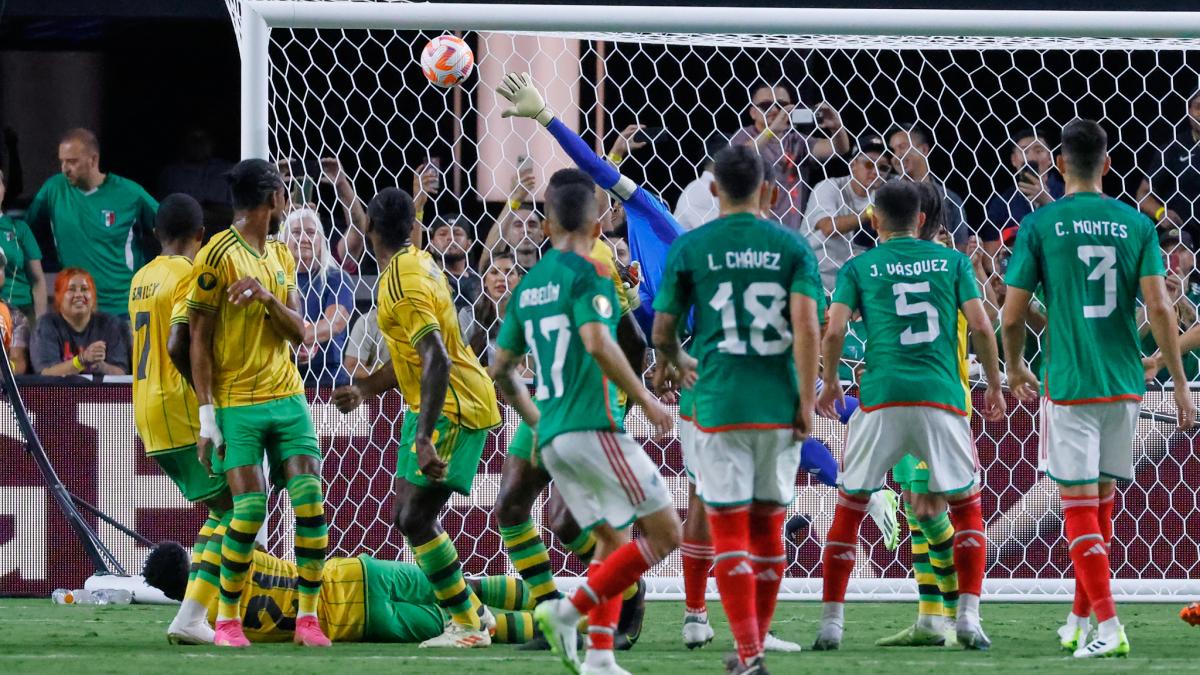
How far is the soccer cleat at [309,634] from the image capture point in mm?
7406

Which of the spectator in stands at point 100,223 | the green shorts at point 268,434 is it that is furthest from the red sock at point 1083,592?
the spectator in stands at point 100,223

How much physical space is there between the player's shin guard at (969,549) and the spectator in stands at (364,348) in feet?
12.8

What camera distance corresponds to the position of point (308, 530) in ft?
24.0

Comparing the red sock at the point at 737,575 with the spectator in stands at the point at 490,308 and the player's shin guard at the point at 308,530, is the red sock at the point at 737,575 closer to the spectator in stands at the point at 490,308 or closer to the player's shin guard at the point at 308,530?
the player's shin guard at the point at 308,530

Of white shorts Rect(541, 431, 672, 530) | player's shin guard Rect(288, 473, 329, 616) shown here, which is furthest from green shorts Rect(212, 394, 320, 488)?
white shorts Rect(541, 431, 672, 530)

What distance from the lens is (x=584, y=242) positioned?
6.02 meters

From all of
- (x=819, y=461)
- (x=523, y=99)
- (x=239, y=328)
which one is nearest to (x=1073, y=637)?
(x=819, y=461)

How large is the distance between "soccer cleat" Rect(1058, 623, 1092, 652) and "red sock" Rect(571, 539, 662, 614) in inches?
89.1

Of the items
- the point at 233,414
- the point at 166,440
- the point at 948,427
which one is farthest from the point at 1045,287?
the point at 166,440

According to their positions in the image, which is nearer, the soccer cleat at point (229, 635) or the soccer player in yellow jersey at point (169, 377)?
the soccer cleat at point (229, 635)

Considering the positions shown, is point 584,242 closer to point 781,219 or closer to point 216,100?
point 781,219

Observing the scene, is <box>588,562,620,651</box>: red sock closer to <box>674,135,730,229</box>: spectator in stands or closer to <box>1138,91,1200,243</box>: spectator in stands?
<box>674,135,730,229</box>: spectator in stands

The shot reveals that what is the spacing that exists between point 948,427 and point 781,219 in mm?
3901

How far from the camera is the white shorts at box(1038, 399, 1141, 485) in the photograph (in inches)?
276
